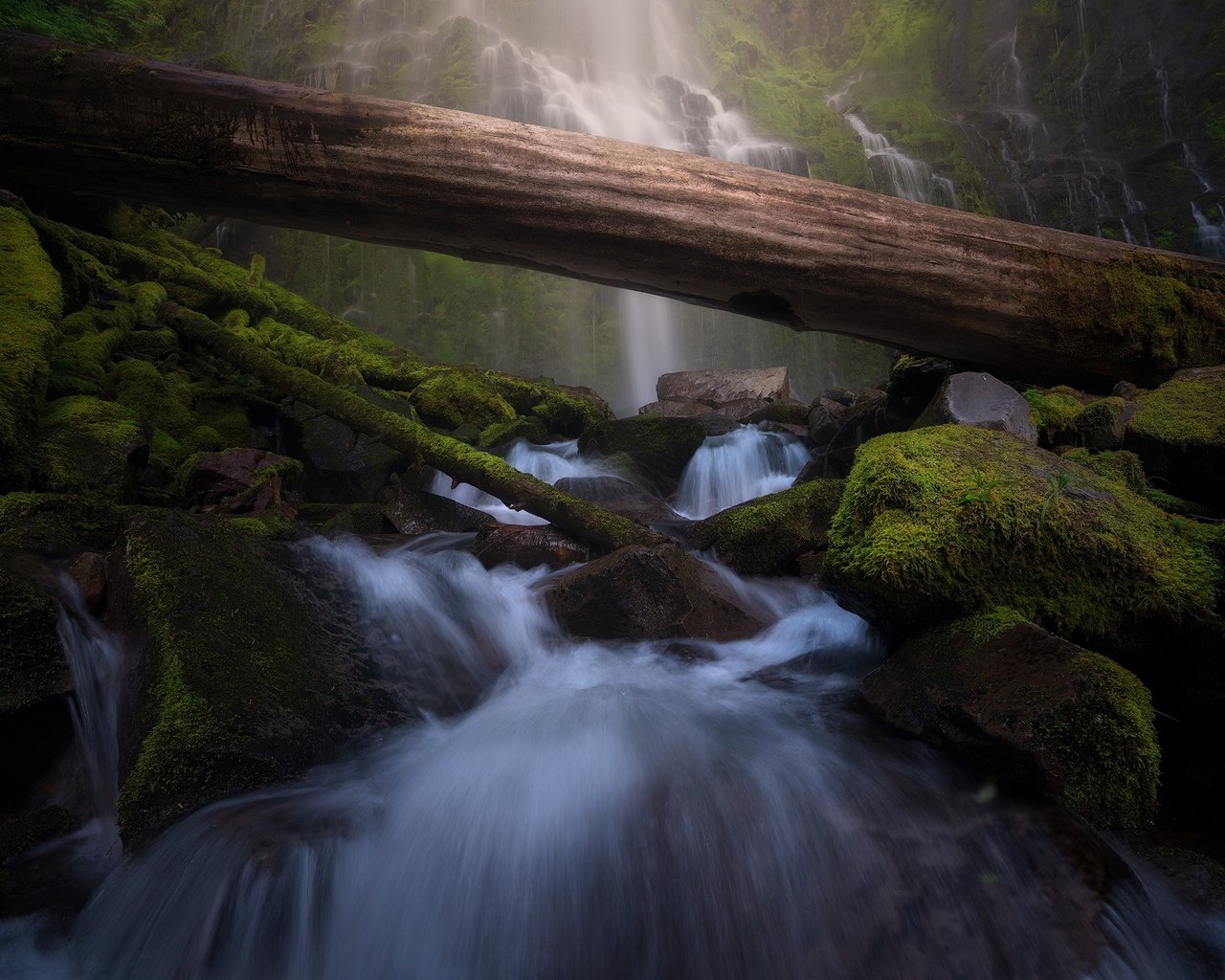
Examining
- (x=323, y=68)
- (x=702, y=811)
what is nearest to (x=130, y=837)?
(x=702, y=811)

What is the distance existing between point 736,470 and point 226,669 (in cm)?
617

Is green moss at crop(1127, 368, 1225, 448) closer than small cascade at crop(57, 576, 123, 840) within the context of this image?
No

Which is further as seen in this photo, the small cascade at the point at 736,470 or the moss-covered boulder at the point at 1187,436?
the small cascade at the point at 736,470

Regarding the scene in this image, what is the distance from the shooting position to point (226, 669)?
2.32 meters

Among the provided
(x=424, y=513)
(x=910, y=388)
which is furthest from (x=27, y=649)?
(x=910, y=388)

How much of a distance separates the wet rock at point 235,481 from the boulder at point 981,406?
4341mm

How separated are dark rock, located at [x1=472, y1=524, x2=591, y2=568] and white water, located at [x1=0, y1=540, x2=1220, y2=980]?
1717 mm

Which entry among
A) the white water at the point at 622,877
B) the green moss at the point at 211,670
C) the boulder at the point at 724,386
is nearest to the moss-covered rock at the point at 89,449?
the green moss at the point at 211,670

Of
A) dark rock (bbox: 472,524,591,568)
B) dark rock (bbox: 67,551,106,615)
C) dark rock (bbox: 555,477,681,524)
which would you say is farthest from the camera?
dark rock (bbox: 555,477,681,524)

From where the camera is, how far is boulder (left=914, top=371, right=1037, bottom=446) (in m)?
3.75

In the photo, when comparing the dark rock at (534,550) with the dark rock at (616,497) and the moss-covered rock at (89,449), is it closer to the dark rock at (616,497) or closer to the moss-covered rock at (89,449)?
the dark rock at (616,497)

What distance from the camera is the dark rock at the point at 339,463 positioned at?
5.19 metres

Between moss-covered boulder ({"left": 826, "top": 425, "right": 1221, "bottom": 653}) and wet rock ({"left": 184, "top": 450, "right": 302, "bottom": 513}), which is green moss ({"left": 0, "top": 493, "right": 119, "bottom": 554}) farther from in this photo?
moss-covered boulder ({"left": 826, "top": 425, "right": 1221, "bottom": 653})

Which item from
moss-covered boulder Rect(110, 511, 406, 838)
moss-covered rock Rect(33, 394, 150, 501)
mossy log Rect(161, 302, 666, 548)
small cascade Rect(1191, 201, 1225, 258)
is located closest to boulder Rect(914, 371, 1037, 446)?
mossy log Rect(161, 302, 666, 548)
